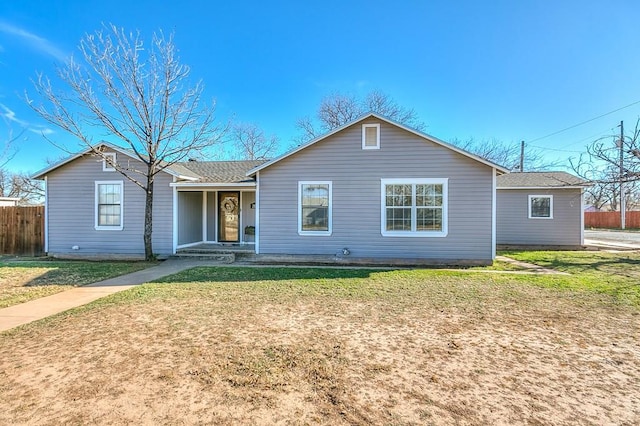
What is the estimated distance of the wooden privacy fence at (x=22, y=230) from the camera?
12828 millimetres

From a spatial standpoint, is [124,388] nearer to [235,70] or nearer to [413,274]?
[413,274]

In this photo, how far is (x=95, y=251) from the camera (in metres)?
12.1

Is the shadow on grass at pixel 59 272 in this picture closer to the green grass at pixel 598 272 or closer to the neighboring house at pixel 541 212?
the green grass at pixel 598 272

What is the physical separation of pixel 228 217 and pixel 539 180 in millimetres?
14838

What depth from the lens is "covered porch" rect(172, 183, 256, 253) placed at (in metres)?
12.7

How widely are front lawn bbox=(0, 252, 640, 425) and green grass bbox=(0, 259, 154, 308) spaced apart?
6.65ft

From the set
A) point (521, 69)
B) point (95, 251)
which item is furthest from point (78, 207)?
point (521, 69)

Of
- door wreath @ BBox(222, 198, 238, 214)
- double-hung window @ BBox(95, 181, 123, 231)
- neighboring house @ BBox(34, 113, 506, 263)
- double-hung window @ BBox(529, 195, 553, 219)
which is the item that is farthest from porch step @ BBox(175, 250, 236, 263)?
double-hung window @ BBox(529, 195, 553, 219)

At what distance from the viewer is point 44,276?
8492 mm

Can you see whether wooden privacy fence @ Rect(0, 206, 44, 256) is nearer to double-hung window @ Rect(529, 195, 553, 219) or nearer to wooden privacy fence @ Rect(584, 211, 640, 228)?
double-hung window @ Rect(529, 195, 553, 219)

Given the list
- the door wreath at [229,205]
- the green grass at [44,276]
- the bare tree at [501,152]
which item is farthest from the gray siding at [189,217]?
the bare tree at [501,152]

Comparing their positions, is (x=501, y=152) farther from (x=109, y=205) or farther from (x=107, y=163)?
(x=109, y=205)

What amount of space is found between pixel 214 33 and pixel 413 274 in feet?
42.6

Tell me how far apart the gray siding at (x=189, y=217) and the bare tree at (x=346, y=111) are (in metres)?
18.1
